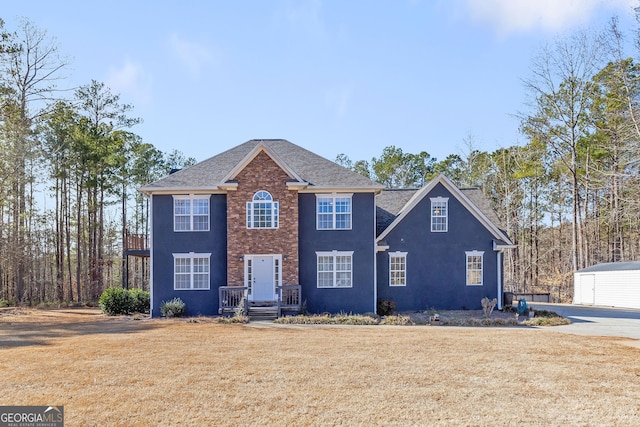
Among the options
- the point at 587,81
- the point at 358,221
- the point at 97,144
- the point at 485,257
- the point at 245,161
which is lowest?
the point at 485,257

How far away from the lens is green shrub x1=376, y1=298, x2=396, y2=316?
2277 centimetres

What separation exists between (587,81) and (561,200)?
515 inches

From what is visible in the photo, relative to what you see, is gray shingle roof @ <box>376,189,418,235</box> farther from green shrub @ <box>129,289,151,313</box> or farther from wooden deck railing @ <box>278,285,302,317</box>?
green shrub @ <box>129,289,151,313</box>

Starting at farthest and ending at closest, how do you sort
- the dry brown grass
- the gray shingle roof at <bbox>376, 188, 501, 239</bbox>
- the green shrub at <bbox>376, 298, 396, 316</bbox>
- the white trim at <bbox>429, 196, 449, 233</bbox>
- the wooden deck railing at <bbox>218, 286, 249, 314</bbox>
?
the gray shingle roof at <bbox>376, 188, 501, 239</bbox>, the white trim at <bbox>429, 196, 449, 233</bbox>, the green shrub at <bbox>376, 298, 396, 316</bbox>, the wooden deck railing at <bbox>218, 286, 249, 314</bbox>, the dry brown grass

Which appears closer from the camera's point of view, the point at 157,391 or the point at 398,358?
the point at 157,391

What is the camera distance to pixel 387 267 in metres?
24.1

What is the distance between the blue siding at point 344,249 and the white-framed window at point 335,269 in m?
0.17

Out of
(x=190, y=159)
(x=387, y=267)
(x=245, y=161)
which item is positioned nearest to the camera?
(x=245, y=161)

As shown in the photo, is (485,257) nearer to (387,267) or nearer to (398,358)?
(387,267)

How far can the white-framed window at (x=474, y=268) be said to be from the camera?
79.2ft

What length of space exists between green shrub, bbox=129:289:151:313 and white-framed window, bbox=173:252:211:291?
9.90ft

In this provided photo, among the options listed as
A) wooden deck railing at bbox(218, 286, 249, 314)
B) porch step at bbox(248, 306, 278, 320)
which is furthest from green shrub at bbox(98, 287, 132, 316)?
porch step at bbox(248, 306, 278, 320)

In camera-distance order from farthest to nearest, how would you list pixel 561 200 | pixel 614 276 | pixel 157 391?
pixel 561 200
pixel 614 276
pixel 157 391

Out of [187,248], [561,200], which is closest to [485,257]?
[187,248]
